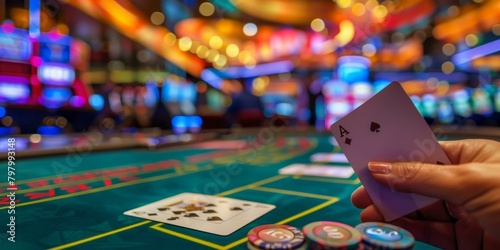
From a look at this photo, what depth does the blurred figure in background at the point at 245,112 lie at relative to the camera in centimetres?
887

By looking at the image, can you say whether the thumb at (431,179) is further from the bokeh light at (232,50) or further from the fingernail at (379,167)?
the bokeh light at (232,50)

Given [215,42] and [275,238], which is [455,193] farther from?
[215,42]

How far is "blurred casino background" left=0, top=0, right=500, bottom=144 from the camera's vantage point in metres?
7.32

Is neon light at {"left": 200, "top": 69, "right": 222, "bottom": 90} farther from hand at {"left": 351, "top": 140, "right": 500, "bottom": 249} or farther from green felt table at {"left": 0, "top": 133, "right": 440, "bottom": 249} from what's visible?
hand at {"left": 351, "top": 140, "right": 500, "bottom": 249}

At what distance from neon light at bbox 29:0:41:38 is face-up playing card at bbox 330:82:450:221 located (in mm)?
7072

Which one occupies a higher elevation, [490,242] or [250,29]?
[250,29]

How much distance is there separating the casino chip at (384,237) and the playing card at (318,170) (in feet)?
5.23

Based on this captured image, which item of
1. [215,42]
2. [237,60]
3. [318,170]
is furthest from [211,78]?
[318,170]

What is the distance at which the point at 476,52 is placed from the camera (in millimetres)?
11195

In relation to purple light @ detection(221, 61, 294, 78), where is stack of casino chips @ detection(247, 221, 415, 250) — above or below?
below

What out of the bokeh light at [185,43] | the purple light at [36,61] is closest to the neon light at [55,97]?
the purple light at [36,61]

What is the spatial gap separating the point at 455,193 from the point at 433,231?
38 cm

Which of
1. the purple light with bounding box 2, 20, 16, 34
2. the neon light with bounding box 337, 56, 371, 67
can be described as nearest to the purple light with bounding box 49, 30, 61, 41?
the purple light with bounding box 2, 20, 16, 34

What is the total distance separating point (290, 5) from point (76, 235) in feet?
39.0
